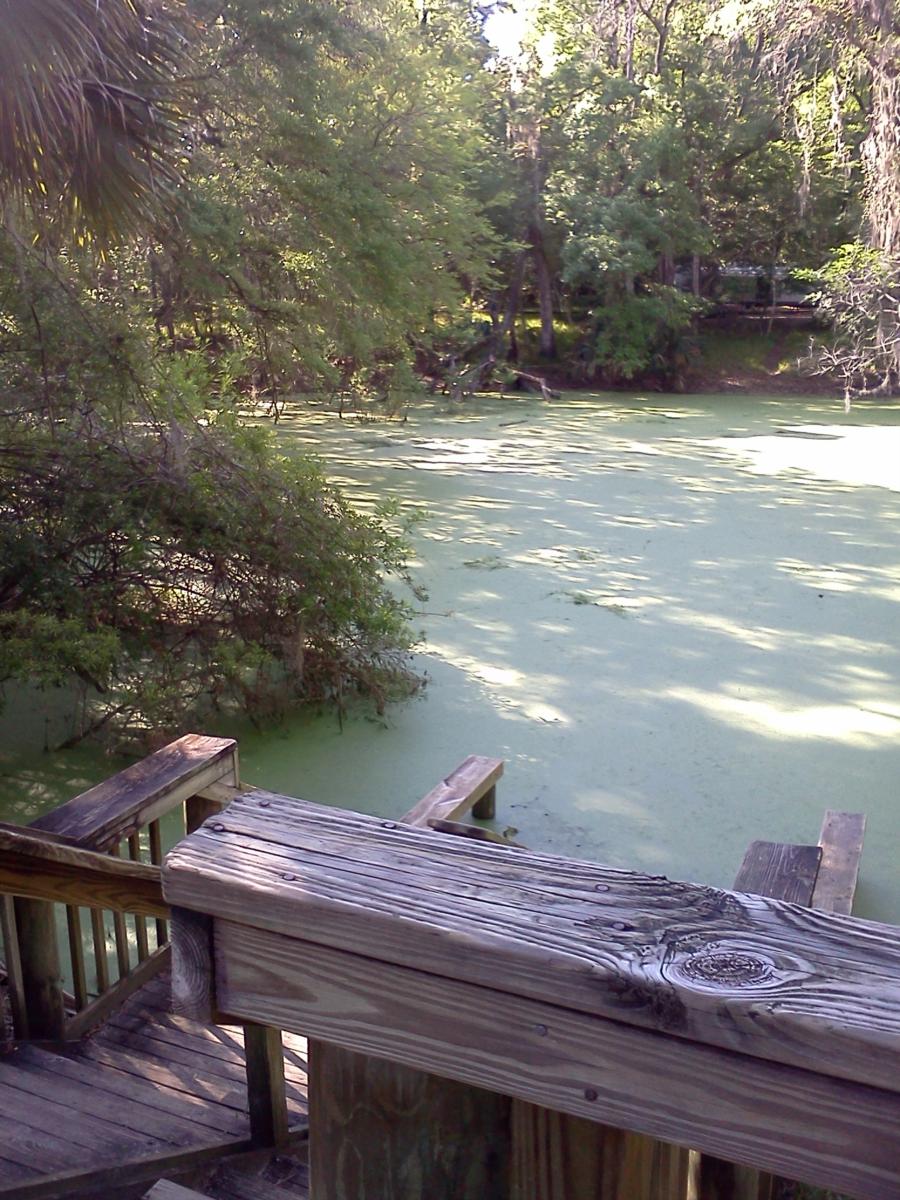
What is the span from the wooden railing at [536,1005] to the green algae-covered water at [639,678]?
2536mm

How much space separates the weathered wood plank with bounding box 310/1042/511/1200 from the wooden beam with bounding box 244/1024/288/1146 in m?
1.00

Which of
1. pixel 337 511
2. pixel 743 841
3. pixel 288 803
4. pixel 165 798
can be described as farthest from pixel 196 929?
pixel 337 511

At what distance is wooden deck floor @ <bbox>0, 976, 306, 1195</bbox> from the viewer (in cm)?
162

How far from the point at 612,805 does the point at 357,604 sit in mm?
1217

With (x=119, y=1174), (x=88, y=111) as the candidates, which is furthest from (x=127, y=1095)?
(x=88, y=111)

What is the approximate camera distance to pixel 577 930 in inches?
24.8

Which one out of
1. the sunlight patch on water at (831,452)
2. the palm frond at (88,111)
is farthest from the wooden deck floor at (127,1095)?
the sunlight patch on water at (831,452)

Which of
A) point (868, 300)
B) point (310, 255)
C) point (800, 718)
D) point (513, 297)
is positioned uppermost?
point (310, 255)

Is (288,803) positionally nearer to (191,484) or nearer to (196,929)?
(196,929)

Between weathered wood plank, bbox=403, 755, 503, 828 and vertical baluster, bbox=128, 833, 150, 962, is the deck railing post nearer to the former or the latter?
vertical baluster, bbox=128, 833, 150, 962

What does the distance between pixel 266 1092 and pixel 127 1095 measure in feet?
0.80

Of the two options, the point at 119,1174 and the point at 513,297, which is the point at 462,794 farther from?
the point at 513,297

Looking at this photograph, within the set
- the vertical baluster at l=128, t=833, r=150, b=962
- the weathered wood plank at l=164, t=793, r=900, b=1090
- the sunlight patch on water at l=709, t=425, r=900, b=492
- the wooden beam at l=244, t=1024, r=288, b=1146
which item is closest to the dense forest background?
the sunlight patch on water at l=709, t=425, r=900, b=492

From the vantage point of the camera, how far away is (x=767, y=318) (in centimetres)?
1944
